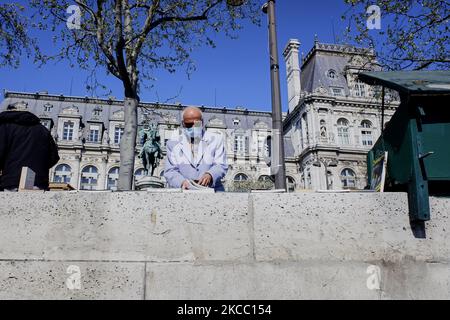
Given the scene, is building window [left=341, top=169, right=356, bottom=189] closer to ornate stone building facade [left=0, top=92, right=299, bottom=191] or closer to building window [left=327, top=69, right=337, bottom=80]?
ornate stone building facade [left=0, top=92, right=299, bottom=191]

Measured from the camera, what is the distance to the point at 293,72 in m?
46.7

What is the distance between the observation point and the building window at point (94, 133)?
43125mm

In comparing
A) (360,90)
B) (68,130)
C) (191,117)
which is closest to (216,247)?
(191,117)

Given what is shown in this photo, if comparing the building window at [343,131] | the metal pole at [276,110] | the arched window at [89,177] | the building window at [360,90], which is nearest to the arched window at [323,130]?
the building window at [343,131]

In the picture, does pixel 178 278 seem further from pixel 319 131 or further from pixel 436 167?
pixel 319 131

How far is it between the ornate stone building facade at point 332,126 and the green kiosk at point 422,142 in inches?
1342

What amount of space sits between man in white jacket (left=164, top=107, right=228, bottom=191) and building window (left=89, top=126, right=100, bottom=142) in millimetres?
41553

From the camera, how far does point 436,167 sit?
3.29 metres

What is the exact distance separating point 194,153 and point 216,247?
1262 mm

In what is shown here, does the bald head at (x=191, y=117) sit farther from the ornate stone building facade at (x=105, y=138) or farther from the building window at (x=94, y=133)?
the building window at (x=94, y=133)

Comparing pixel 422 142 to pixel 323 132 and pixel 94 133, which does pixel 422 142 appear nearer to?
pixel 323 132

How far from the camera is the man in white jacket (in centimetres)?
395
